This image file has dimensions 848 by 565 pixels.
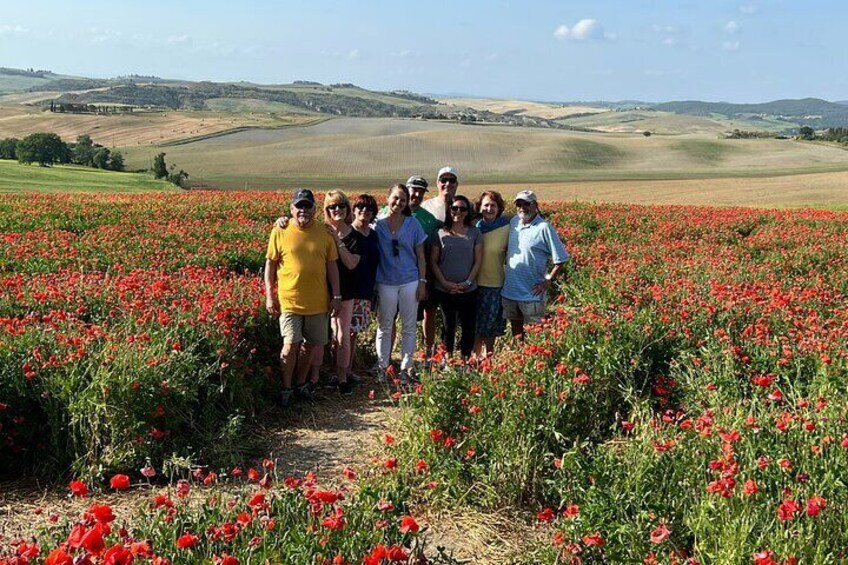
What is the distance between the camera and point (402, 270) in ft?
20.5

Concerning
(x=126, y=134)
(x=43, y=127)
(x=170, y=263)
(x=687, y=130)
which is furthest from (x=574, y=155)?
(x=687, y=130)

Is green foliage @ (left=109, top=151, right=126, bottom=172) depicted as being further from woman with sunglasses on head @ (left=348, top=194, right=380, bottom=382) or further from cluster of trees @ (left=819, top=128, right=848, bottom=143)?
cluster of trees @ (left=819, top=128, right=848, bottom=143)

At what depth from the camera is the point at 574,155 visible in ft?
276

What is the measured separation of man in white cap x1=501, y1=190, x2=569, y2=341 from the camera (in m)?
6.28

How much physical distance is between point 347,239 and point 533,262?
169cm

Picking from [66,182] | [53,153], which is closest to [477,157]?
[53,153]

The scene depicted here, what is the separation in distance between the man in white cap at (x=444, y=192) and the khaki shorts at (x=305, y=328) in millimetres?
1495

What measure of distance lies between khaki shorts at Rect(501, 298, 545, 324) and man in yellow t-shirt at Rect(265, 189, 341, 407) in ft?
5.34

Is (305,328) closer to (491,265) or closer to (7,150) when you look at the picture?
(491,265)

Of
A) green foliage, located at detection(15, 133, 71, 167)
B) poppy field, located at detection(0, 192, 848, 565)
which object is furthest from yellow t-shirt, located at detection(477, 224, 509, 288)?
green foliage, located at detection(15, 133, 71, 167)

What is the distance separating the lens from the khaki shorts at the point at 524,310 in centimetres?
642

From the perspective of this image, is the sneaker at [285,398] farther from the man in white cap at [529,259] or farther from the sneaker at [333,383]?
the man in white cap at [529,259]

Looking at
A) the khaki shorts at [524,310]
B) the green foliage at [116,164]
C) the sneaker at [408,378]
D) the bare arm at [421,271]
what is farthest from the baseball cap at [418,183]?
the green foliage at [116,164]

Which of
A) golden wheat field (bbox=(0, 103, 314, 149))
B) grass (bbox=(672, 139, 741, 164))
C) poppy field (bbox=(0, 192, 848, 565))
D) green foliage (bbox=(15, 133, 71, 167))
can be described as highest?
golden wheat field (bbox=(0, 103, 314, 149))
